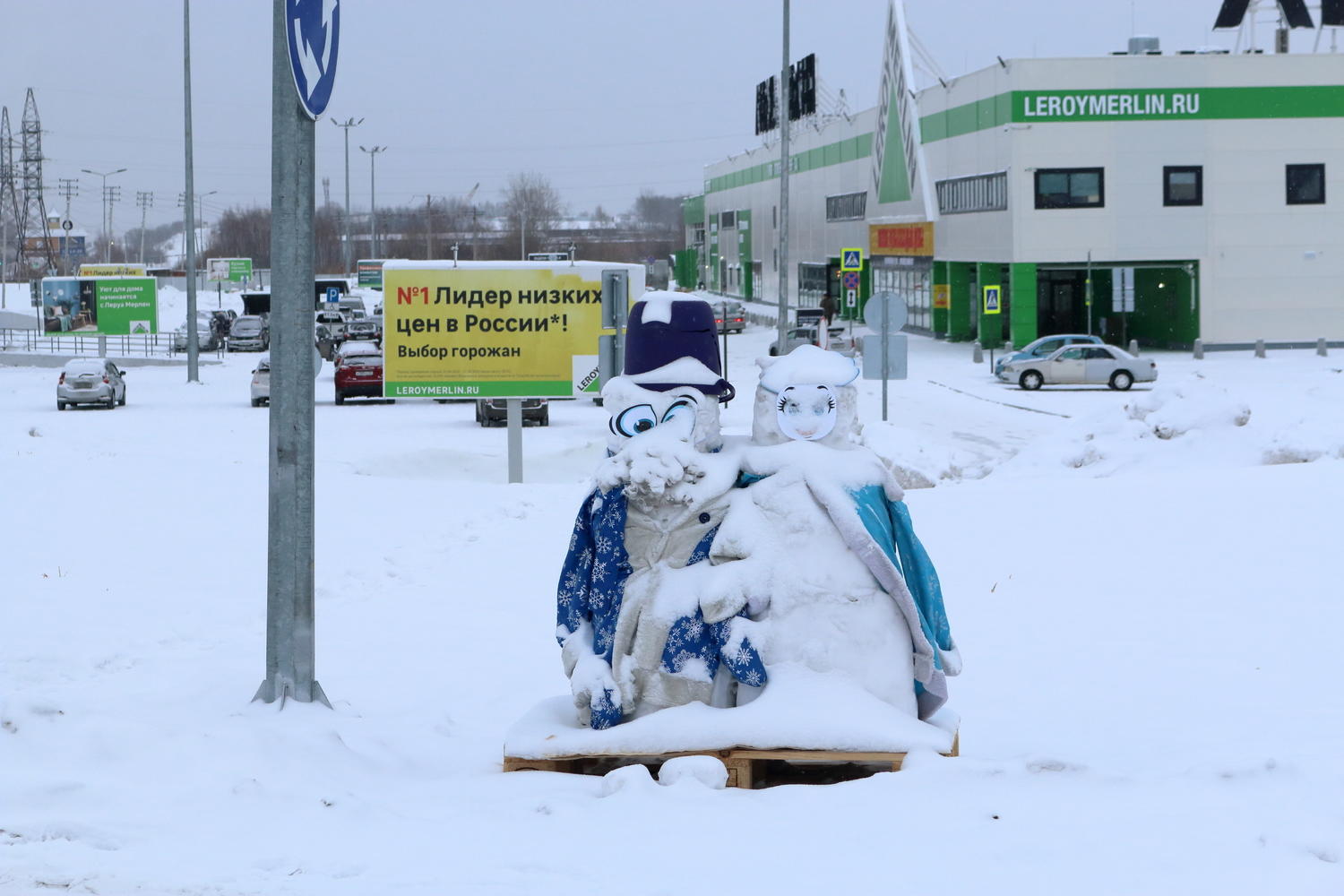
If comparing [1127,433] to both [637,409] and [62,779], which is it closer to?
[637,409]

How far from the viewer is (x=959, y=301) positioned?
53.9 m

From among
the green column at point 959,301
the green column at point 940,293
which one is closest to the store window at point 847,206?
the green column at point 940,293

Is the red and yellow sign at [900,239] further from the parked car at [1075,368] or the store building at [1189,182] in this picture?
the parked car at [1075,368]

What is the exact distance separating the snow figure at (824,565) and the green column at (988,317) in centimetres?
4383

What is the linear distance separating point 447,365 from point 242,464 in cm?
342

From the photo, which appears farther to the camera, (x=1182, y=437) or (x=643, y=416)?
(x=1182, y=437)

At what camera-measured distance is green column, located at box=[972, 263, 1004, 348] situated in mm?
49344

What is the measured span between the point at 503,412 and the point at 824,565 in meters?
23.1

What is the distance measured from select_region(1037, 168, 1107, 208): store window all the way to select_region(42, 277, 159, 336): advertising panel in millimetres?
29399

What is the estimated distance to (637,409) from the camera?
629 centimetres

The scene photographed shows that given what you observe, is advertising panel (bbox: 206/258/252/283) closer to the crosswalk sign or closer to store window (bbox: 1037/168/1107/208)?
store window (bbox: 1037/168/1107/208)

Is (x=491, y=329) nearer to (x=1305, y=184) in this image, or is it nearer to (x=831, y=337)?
(x=831, y=337)

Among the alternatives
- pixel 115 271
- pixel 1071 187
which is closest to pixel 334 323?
pixel 115 271

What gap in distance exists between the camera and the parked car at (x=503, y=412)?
28.4 metres
